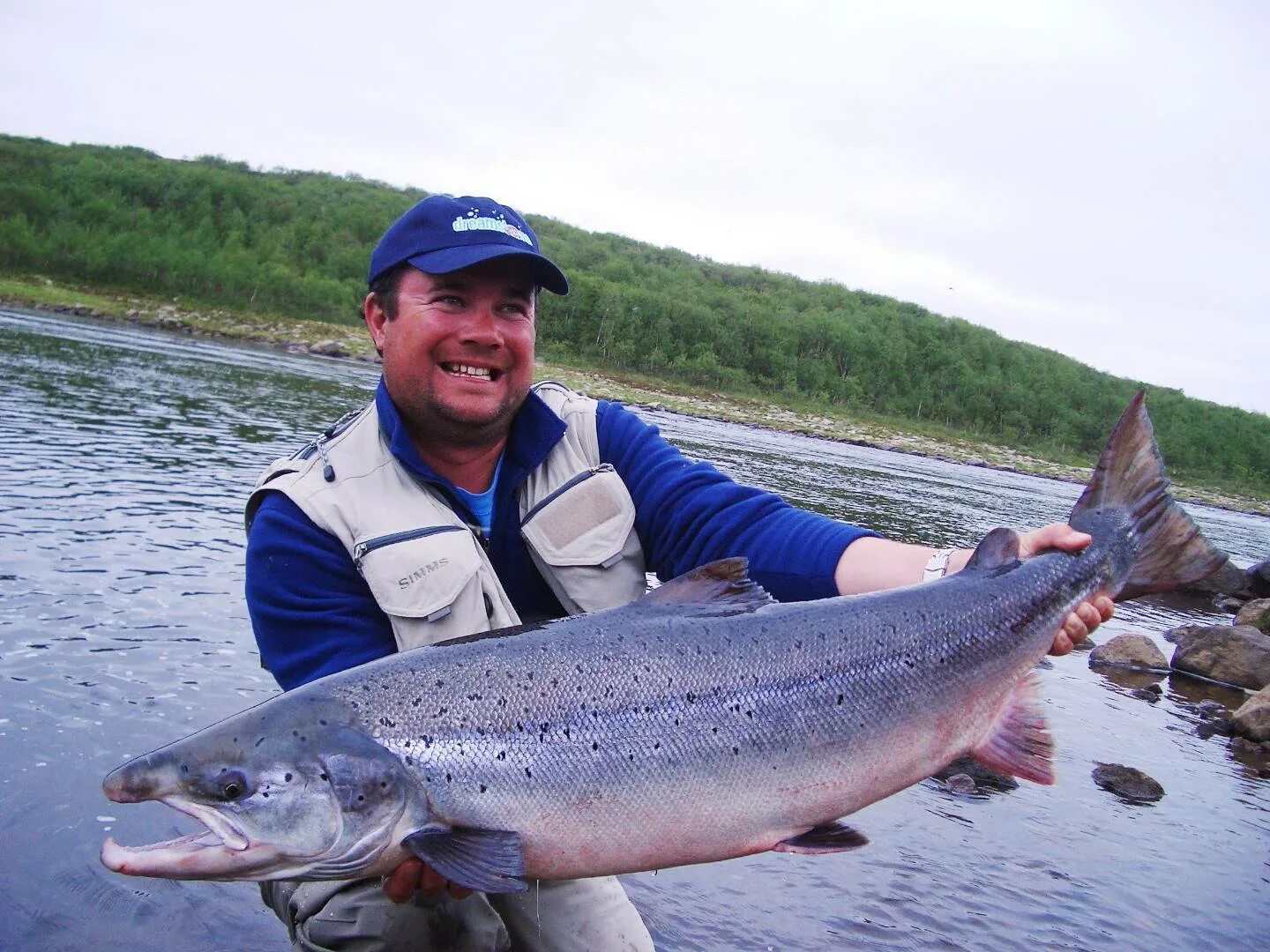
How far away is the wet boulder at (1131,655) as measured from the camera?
1006 centimetres

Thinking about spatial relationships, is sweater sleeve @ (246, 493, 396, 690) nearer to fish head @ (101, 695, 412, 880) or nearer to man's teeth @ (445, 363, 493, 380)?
fish head @ (101, 695, 412, 880)

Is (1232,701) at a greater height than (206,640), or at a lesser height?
greater

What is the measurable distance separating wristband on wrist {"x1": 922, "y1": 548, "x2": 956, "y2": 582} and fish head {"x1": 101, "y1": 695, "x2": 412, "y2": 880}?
171 centimetres

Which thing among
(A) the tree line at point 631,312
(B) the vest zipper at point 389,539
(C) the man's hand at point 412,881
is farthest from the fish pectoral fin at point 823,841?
Result: (A) the tree line at point 631,312

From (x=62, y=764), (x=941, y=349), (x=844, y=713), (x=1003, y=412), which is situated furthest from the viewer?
(x=941, y=349)

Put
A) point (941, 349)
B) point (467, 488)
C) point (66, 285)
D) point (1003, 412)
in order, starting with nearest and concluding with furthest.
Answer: point (467, 488) < point (66, 285) < point (1003, 412) < point (941, 349)

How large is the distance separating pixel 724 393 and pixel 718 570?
58115mm

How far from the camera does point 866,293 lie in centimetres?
11806

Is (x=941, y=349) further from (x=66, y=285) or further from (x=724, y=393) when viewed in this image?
(x=66, y=285)

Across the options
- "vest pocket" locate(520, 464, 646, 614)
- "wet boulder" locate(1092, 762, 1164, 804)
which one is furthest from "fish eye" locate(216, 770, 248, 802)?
"wet boulder" locate(1092, 762, 1164, 804)

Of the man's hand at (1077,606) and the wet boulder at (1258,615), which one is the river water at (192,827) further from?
the man's hand at (1077,606)

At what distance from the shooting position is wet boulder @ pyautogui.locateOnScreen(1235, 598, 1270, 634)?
42.0ft

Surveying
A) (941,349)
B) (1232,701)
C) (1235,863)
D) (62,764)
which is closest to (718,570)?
(62,764)

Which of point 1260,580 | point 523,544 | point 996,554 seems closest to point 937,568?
point 996,554
